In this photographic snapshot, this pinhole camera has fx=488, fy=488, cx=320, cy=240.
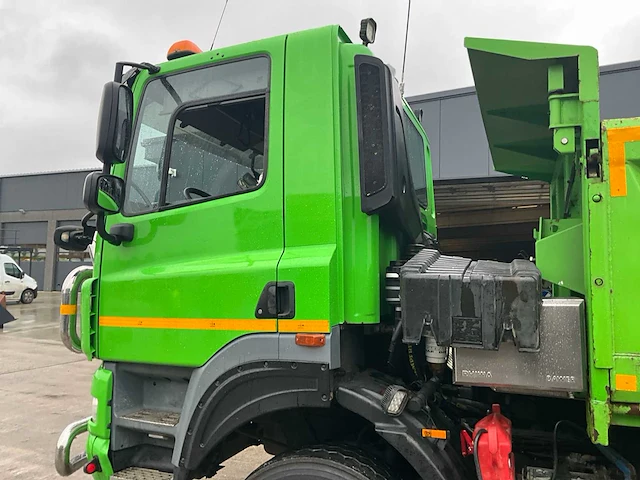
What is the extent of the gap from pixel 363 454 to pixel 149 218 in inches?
62.0

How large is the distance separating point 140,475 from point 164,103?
6.42 ft

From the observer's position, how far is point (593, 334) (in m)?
1.71

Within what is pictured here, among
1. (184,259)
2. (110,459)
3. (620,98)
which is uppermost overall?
(620,98)

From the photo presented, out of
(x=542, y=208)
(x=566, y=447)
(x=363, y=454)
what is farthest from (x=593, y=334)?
(x=542, y=208)

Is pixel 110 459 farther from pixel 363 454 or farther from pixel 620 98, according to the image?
pixel 620 98

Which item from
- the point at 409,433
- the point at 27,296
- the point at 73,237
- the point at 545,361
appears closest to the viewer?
the point at 545,361

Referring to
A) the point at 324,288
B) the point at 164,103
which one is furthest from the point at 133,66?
the point at 324,288

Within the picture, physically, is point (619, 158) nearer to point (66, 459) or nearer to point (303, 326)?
point (303, 326)

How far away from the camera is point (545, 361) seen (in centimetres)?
184

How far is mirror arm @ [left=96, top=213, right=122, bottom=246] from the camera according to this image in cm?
258

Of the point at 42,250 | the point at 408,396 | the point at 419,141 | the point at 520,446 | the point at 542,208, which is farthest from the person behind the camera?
the point at 42,250

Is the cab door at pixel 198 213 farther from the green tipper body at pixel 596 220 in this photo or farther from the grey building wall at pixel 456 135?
the grey building wall at pixel 456 135

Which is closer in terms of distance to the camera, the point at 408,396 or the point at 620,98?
the point at 408,396

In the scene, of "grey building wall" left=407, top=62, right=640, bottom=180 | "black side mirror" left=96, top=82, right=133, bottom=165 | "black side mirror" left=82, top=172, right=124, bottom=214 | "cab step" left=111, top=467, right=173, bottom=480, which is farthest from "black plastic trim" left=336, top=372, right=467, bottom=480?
"grey building wall" left=407, top=62, right=640, bottom=180
